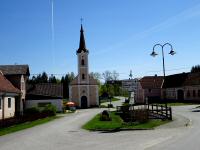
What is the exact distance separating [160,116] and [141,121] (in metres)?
4.90

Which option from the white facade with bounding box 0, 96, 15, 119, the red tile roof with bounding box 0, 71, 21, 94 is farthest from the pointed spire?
the white facade with bounding box 0, 96, 15, 119

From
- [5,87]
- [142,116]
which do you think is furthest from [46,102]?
[142,116]

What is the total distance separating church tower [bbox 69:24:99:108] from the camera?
230 feet

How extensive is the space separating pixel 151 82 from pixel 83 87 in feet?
71.7

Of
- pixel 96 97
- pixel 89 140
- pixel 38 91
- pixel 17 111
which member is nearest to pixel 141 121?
pixel 89 140

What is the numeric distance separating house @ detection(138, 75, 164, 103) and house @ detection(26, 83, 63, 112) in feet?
104

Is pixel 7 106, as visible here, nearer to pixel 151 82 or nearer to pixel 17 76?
pixel 17 76

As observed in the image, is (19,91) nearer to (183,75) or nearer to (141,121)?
(141,121)

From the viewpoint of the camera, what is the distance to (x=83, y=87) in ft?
231

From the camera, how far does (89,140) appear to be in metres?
18.8

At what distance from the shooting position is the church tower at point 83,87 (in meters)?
70.2

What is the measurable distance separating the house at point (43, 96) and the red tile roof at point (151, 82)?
107ft

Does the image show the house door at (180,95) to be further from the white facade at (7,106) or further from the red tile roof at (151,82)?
the white facade at (7,106)

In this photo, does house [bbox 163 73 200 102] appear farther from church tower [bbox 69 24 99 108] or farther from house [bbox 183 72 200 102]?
church tower [bbox 69 24 99 108]
